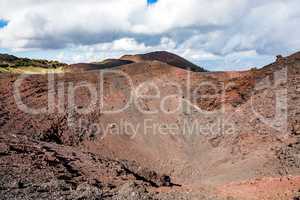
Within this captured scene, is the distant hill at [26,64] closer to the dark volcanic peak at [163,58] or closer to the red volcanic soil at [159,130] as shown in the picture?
the dark volcanic peak at [163,58]

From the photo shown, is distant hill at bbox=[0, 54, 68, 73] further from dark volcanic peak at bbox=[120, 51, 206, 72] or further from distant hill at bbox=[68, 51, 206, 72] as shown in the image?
dark volcanic peak at bbox=[120, 51, 206, 72]

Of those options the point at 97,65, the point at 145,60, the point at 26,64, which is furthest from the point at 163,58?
the point at 26,64

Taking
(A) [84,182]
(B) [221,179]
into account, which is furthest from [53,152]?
(B) [221,179]

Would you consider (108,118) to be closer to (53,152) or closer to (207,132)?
(207,132)

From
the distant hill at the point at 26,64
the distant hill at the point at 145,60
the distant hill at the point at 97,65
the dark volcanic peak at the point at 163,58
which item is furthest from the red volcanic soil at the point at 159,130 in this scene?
the distant hill at the point at 26,64

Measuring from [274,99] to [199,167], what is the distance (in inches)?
228

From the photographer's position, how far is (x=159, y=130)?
26281 millimetres

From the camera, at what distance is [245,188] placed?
48.6 feet

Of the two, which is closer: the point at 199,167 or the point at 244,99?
the point at 199,167

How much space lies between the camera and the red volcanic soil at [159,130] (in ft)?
54.2

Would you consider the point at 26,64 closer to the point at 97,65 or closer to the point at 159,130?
the point at 97,65

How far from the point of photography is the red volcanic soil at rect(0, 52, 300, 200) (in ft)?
54.2

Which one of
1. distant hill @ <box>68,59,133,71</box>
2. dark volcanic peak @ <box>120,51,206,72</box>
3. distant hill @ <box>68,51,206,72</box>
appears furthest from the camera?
dark volcanic peak @ <box>120,51,206,72</box>

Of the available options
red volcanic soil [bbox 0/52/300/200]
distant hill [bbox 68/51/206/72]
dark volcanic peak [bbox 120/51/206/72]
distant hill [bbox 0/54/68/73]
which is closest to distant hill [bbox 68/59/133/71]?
distant hill [bbox 68/51/206/72]
